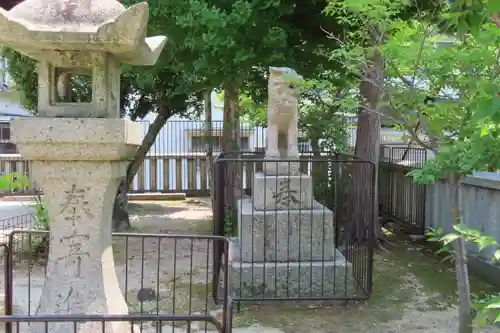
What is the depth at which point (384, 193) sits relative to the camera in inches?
472

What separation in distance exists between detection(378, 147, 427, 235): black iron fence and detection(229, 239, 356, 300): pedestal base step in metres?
4.28

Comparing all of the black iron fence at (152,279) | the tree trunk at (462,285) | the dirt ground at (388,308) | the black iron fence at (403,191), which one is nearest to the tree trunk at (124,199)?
the black iron fence at (152,279)

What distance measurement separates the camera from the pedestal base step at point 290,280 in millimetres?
6180

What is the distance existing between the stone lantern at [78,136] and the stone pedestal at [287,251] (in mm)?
2793

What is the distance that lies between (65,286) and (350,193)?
5672 mm

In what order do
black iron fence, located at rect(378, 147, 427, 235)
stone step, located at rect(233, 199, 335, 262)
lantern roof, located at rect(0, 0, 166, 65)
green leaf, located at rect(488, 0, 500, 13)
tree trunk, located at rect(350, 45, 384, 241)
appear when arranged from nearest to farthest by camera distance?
1. green leaf, located at rect(488, 0, 500, 13)
2. lantern roof, located at rect(0, 0, 166, 65)
3. stone step, located at rect(233, 199, 335, 262)
4. tree trunk, located at rect(350, 45, 384, 241)
5. black iron fence, located at rect(378, 147, 427, 235)

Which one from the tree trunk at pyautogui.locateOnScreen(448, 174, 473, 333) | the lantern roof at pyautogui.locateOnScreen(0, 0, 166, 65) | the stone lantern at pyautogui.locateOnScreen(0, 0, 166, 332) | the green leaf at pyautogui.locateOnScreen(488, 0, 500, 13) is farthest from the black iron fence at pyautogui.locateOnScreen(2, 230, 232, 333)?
the green leaf at pyautogui.locateOnScreen(488, 0, 500, 13)

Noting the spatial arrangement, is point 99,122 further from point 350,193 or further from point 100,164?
point 350,193

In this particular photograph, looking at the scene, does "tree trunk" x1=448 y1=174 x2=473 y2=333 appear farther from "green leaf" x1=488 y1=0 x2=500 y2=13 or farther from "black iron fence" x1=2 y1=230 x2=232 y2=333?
"green leaf" x1=488 y1=0 x2=500 y2=13

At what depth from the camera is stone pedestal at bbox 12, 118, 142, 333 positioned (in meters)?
3.29

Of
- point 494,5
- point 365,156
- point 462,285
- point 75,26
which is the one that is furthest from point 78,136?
point 365,156

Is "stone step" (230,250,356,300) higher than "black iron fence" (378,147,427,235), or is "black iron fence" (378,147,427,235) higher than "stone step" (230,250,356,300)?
"black iron fence" (378,147,427,235)

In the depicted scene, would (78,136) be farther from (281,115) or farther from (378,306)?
(378,306)

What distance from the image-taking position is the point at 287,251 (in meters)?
6.33
